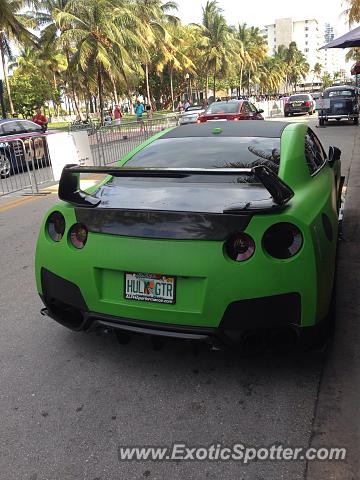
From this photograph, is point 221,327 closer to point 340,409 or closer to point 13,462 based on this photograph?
point 340,409

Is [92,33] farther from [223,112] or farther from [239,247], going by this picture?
[239,247]

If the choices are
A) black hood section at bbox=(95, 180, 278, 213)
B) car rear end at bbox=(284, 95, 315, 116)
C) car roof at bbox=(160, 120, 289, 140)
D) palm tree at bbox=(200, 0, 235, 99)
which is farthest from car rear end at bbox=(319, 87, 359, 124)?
palm tree at bbox=(200, 0, 235, 99)

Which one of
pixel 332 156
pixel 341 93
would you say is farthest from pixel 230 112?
pixel 332 156

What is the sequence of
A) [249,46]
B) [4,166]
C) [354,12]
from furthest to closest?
1. [249,46]
2. [354,12]
3. [4,166]

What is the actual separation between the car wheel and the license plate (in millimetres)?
10526

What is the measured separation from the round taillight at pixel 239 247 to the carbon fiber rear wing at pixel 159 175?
0.29 metres

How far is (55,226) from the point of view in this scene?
325cm

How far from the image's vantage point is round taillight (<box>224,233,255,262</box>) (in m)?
2.70

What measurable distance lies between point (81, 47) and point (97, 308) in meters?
33.3

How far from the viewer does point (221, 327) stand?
2738mm

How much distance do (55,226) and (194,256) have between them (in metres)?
1.09

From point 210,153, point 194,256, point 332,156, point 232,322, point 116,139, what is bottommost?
point 116,139

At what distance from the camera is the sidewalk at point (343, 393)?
232cm

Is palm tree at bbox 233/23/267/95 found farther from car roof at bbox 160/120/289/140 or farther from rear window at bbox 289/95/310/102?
car roof at bbox 160/120/289/140
